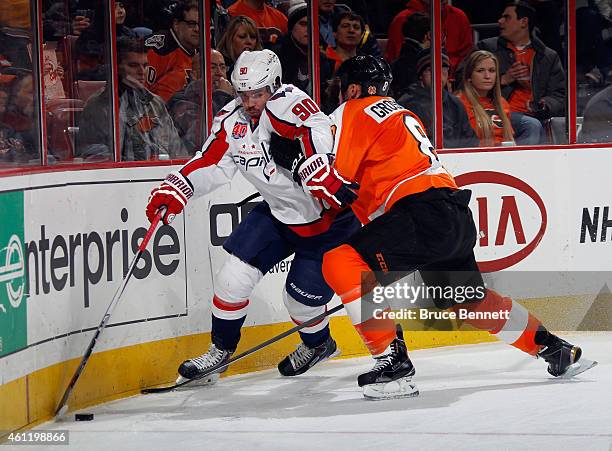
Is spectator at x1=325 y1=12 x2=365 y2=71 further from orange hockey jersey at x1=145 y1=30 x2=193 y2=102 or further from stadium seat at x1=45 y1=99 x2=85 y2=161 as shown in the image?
A: stadium seat at x1=45 y1=99 x2=85 y2=161

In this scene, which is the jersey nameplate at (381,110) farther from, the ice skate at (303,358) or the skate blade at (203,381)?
the skate blade at (203,381)

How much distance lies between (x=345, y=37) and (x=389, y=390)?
1898 millimetres

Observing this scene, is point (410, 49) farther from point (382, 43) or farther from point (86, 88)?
point (86, 88)

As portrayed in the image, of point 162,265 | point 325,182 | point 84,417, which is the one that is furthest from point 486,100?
point 84,417

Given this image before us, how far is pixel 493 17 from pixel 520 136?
0.58 metres

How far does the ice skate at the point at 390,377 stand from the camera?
502 cm

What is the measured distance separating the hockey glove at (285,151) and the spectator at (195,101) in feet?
2.28

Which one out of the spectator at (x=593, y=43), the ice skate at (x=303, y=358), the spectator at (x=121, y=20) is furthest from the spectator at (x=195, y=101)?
the spectator at (x=593, y=43)

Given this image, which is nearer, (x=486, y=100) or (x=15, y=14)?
(x=15, y=14)

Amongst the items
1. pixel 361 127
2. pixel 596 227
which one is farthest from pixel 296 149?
pixel 596 227

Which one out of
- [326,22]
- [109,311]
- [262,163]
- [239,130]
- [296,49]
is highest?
[326,22]

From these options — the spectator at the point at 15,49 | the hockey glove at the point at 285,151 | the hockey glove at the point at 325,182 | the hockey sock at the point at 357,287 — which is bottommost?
the hockey sock at the point at 357,287

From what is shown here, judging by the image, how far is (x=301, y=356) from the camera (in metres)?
5.63

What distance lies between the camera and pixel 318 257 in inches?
213
